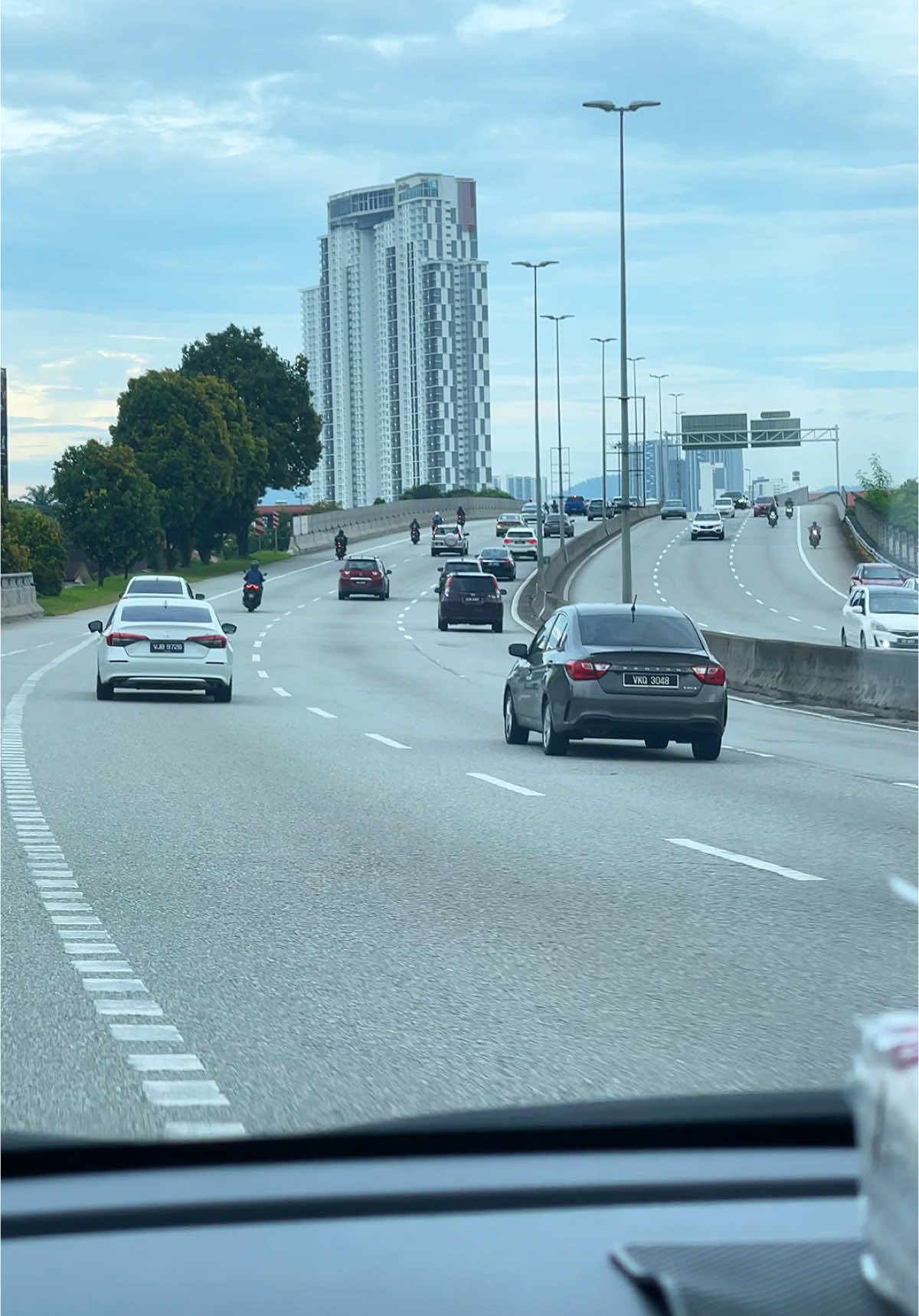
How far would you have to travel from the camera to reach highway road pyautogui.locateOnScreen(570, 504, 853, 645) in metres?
57.7

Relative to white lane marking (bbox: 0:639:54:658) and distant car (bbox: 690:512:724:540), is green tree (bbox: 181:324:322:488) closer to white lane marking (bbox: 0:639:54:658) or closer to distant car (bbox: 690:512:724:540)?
distant car (bbox: 690:512:724:540)

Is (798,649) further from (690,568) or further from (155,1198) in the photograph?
(690,568)

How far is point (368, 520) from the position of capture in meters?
123

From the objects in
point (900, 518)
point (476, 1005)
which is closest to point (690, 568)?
point (900, 518)

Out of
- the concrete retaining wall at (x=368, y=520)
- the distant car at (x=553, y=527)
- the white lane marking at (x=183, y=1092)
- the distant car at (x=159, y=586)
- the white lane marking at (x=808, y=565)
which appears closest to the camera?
the white lane marking at (x=183, y=1092)

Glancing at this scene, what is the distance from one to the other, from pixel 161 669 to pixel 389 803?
12.8 m

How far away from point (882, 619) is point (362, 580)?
1434 inches

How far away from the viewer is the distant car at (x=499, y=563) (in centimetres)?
8081

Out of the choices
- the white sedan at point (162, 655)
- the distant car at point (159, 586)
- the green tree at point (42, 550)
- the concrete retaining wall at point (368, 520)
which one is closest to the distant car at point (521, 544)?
the concrete retaining wall at point (368, 520)

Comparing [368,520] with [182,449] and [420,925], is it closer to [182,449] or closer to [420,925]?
[182,449]

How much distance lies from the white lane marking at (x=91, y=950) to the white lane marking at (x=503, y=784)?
12.9 ft

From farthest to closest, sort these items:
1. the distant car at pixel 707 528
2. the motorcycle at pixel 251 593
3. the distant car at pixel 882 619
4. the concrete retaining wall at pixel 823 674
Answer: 1. the distant car at pixel 707 528
2. the motorcycle at pixel 251 593
3. the distant car at pixel 882 619
4. the concrete retaining wall at pixel 823 674

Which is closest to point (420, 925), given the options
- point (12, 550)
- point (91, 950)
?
point (91, 950)

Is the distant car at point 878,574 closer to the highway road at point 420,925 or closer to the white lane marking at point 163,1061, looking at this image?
the highway road at point 420,925
